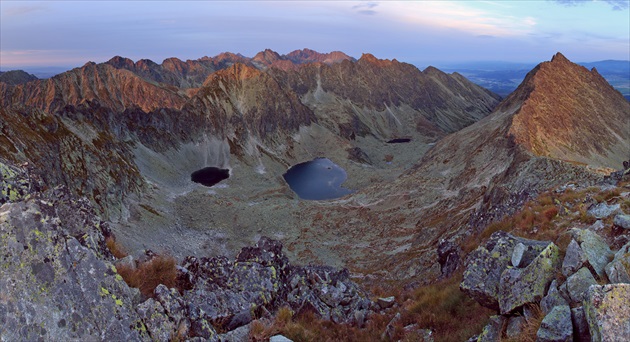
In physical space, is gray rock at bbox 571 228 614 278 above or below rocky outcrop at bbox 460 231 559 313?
above

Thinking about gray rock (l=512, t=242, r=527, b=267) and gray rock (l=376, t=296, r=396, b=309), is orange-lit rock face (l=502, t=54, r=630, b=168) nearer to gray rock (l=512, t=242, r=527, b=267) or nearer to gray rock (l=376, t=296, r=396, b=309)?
gray rock (l=376, t=296, r=396, b=309)

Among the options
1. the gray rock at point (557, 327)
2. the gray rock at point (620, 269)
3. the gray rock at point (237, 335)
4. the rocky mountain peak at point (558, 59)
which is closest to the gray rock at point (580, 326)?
the gray rock at point (557, 327)

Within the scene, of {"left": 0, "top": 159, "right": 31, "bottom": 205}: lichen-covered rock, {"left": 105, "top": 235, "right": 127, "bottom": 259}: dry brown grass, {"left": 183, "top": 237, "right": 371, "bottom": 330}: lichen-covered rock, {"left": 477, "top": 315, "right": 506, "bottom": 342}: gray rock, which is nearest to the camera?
{"left": 477, "top": 315, "right": 506, "bottom": 342}: gray rock

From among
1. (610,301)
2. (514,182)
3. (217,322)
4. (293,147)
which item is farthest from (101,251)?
(293,147)

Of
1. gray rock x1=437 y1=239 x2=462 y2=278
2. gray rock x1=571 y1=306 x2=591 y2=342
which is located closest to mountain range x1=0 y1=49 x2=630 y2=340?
gray rock x1=437 y1=239 x2=462 y2=278

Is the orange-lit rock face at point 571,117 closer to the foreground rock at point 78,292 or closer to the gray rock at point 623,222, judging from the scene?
the gray rock at point 623,222

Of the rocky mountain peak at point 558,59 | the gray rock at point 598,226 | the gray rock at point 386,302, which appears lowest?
the gray rock at point 386,302

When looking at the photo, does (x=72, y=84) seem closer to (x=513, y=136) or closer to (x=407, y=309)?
(x=513, y=136)
